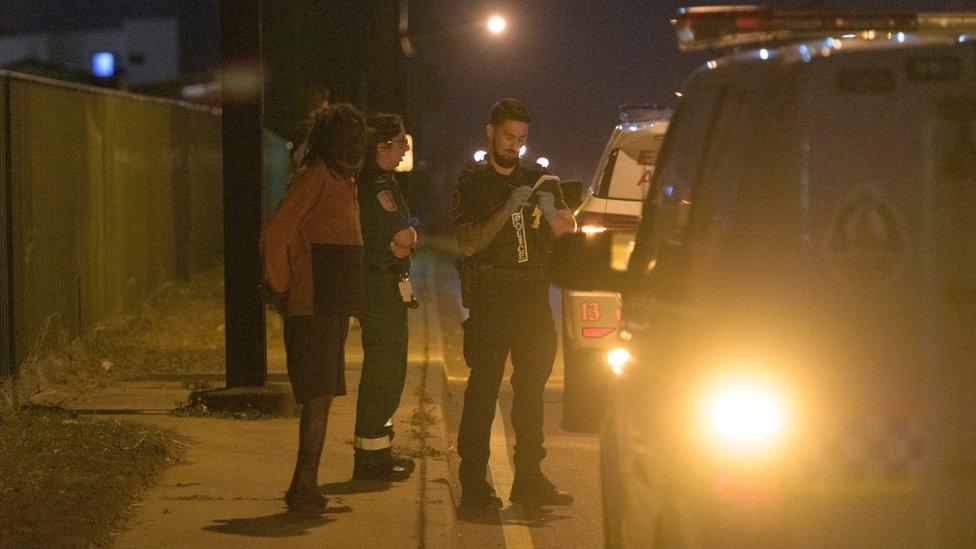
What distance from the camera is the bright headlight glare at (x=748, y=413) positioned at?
148 inches

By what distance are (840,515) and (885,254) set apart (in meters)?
0.60

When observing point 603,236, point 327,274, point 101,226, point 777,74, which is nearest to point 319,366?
point 327,274

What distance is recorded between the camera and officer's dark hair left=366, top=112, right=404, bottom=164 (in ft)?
27.0

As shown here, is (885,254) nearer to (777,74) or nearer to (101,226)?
(777,74)

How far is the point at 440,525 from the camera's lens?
24.2 feet

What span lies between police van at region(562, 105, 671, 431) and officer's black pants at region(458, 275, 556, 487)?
2.60 ft

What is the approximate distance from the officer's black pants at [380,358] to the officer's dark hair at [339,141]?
0.99 meters

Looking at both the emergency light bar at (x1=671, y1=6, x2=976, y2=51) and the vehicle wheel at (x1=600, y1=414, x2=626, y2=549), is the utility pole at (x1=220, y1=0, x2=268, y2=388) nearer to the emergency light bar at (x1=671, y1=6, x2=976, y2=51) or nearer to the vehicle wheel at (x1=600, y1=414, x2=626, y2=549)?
the vehicle wheel at (x1=600, y1=414, x2=626, y2=549)

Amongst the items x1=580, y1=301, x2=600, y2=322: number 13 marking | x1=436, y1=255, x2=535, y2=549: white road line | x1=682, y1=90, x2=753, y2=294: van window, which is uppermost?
x1=682, y1=90, x2=753, y2=294: van window

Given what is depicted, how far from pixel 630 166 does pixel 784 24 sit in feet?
17.9

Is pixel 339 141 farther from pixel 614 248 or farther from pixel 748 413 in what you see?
pixel 748 413

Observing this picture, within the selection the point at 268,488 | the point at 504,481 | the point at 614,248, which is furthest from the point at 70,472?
the point at 614,248

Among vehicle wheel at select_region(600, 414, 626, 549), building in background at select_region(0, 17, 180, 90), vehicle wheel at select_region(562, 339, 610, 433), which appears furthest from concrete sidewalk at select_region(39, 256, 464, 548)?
building in background at select_region(0, 17, 180, 90)

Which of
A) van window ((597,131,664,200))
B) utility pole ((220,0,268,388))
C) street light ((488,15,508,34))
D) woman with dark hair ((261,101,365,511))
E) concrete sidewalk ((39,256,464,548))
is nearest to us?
concrete sidewalk ((39,256,464,548))
